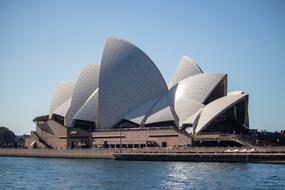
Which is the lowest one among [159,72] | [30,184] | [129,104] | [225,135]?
[30,184]

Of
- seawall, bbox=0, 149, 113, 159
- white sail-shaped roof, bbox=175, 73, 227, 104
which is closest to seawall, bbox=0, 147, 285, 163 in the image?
seawall, bbox=0, 149, 113, 159

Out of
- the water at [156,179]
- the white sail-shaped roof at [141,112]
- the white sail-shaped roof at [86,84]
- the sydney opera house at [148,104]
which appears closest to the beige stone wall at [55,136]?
the sydney opera house at [148,104]

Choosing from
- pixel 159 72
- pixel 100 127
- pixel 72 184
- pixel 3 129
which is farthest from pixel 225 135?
pixel 3 129

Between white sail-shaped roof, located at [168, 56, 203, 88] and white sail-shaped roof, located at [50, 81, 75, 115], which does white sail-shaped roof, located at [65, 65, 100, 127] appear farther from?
white sail-shaped roof, located at [168, 56, 203, 88]

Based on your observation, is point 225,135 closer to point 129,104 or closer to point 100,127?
point 129,104

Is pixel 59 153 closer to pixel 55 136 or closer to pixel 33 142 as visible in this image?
pixel 55 136

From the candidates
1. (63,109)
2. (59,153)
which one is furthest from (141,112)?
(63,109)

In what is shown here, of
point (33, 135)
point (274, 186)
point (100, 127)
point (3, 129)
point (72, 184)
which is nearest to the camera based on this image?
point (274, 186)

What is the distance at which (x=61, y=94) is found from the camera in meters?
98.9

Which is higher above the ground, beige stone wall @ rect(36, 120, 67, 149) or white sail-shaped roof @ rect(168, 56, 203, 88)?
white sail-shaped roof @ rect(168, 56, 203, 88)

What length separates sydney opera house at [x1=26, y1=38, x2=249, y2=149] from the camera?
78.6 meters

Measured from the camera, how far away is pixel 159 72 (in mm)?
84500

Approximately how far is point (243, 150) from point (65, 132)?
4026 cm

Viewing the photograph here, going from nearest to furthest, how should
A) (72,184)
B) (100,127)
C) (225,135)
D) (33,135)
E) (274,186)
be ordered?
(274,186)
(72,184)
(225,135)
(100,127)
(33,135)
